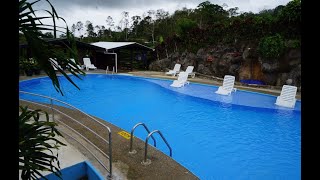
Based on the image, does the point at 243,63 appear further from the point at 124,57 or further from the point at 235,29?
the point at 124,57

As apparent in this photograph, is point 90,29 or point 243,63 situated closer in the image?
point 243,63

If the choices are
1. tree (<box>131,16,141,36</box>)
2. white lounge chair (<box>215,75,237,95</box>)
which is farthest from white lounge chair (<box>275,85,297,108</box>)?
tree (<box>131,16,141,36</box>)

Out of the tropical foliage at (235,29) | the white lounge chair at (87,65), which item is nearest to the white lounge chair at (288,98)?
the tropical foliage at (235,29)

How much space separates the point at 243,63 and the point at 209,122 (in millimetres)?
9061

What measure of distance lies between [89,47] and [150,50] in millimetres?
5931

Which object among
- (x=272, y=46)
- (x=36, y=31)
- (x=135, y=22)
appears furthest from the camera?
(x=135, y=22)

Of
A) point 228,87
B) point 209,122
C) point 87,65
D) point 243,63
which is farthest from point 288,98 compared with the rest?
point 87,65

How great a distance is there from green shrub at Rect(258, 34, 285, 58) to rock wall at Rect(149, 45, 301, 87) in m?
0.40

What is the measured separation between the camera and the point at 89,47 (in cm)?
2283

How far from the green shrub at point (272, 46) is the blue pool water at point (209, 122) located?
10.5 feet

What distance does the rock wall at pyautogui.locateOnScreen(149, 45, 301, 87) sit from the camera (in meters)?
14.7

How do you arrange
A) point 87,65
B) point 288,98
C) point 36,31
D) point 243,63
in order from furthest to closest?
point 87,65
point 243,63
point 288,98
point 36,31

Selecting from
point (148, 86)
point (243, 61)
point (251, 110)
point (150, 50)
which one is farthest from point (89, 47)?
point (251, 110)

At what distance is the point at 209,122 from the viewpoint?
967 centimetres
